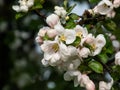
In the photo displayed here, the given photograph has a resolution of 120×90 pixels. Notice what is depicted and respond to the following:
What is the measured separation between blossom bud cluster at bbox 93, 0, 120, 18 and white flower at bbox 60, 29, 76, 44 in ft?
0.67

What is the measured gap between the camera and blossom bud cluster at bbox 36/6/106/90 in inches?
60.4

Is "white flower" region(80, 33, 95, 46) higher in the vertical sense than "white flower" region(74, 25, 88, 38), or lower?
lower

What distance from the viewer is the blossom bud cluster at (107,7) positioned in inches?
66.8

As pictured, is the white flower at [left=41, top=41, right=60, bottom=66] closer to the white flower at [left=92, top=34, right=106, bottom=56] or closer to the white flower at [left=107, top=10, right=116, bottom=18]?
the white flower at [left=92, top=34, right=106, bottom=56]

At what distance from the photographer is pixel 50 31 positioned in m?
1.57

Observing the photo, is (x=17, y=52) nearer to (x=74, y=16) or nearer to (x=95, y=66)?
(x=74, y=16)

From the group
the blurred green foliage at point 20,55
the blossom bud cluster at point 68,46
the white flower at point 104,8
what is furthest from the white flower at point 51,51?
the blurred green foliage at point 20,55

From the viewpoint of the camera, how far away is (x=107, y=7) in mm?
1723

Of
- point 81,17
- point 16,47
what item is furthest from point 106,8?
point 16,47

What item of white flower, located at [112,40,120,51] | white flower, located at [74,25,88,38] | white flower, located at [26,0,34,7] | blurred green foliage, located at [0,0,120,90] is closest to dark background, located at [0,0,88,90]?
blurred green foliage, located at [0,0,120,90]

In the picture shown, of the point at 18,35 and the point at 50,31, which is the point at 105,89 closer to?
the point at 50,31

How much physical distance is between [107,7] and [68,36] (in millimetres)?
282

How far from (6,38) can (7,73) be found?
33 centimetres

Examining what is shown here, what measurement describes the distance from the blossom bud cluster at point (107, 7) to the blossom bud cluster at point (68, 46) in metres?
0.12
